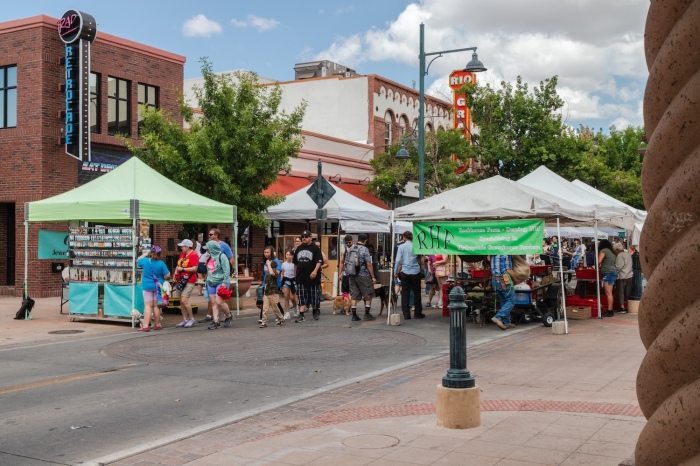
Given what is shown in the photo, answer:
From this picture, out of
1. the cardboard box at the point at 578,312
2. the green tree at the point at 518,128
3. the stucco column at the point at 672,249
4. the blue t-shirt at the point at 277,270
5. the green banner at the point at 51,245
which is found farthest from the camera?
the green tree at the point at 518,128

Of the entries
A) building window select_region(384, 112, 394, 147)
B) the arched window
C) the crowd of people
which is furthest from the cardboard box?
the arched window

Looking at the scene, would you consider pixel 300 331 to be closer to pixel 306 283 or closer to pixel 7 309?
pixel 306 283

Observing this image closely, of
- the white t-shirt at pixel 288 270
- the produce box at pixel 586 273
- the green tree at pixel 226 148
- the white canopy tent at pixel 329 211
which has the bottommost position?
the produce box at pixel 586 273

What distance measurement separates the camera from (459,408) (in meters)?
7.03

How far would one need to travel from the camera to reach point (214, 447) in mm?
6797

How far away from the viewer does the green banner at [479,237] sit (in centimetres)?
1498

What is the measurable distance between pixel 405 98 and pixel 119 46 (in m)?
20.1

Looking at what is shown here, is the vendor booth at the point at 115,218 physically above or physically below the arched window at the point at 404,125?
below

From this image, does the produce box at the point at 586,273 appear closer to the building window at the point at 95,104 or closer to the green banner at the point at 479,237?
the green banner at the point at 479,237

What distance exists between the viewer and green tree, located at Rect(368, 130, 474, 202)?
33.8 metres

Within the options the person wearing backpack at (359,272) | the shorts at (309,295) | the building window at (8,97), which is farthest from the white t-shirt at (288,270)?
the building window at (8,97)

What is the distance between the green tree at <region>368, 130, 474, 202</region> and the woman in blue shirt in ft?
63.3

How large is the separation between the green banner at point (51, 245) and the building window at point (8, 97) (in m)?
6.03

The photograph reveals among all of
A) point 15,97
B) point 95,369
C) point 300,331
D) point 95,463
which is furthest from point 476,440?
point 15,97
